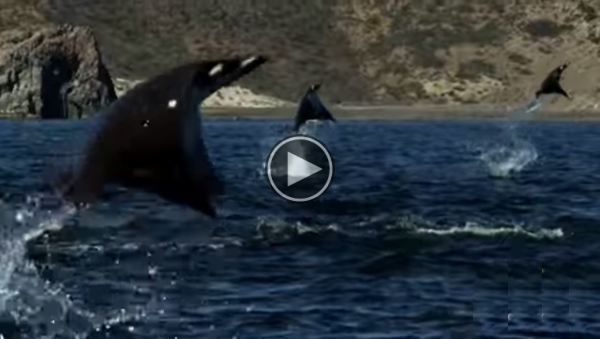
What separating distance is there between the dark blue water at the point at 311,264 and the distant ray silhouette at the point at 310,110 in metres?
6.60

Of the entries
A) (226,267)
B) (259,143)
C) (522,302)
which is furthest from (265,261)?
(259,143)

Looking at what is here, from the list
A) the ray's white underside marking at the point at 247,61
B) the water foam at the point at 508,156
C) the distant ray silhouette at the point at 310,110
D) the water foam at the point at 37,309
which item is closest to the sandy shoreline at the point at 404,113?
the water foam at the point at 508,156

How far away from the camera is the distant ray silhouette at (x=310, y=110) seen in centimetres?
5144

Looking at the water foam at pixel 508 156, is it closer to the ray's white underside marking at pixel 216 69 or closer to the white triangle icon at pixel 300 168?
the white triangle icon at pixel 300 168

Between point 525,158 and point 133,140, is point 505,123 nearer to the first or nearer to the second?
point 525,158

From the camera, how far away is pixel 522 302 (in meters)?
20.9

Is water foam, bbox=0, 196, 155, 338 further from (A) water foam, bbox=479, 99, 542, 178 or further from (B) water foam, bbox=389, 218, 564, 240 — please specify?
(A) water foam, bbox=479, 99, 542, 178

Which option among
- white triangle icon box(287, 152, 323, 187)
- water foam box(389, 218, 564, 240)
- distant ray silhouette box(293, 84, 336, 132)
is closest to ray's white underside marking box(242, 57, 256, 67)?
water foam box(389, 218, 564, 240)

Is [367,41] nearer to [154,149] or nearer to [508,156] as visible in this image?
[508,156]

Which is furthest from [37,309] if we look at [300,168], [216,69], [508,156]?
[508,156]

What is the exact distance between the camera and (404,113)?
142 meters

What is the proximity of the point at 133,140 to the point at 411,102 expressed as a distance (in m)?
150

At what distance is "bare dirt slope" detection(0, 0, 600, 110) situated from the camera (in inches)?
6270

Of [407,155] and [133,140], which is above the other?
[133,140]
